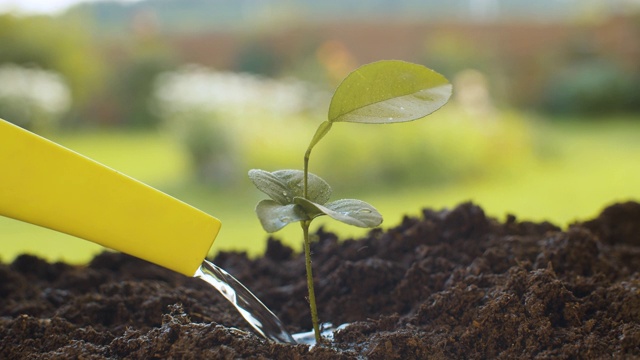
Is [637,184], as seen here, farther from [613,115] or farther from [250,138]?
[613,115]

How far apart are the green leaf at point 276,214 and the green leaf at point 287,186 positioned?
0.05ft

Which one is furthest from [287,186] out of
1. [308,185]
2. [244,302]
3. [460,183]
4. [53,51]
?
[53,51]

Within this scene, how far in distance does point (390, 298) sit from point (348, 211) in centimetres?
20

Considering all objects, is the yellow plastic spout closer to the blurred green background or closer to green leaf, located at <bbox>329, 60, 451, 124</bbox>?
green leaf, located at <bbox>329, 60, 451, 124</bbox>

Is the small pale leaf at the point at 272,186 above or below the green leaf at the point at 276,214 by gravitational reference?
above

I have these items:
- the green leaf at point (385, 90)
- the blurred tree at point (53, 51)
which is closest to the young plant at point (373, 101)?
the green leaf at point (385, 90)

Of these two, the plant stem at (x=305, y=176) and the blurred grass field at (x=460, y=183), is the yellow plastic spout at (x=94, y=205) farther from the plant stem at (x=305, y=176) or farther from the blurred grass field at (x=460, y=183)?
the blurred grass field at (x=460, y=183)

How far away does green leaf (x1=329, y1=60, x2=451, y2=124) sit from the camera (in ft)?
1.96

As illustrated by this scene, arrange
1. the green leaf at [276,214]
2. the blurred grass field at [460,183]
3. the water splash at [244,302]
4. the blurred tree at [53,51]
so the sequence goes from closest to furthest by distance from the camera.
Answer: the green leaf at [276,214] → the water splash at [244,302] → the blurred grass field at [460,183] → the blurred tree at [53,51]

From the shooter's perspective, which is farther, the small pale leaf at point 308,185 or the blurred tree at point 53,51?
the blurred tree at point 53,51

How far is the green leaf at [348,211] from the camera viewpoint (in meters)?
0.56

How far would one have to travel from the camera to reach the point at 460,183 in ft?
14.0

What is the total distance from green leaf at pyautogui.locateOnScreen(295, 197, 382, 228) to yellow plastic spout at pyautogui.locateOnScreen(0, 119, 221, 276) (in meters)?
0.10

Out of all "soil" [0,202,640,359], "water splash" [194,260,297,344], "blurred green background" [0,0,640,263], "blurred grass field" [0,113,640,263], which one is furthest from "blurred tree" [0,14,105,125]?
"water splash" [194,260,297,344]
